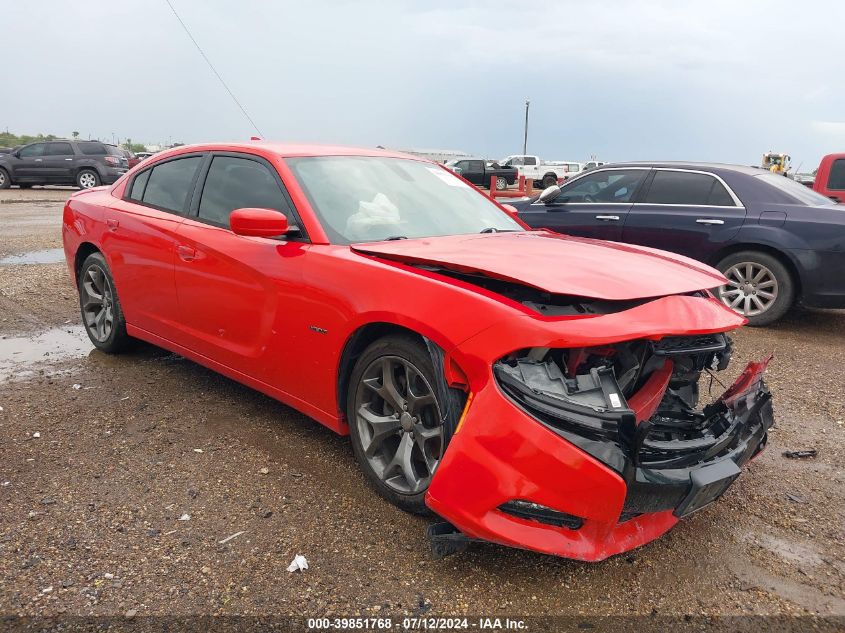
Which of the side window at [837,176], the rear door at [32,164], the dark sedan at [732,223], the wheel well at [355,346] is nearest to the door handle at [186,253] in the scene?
the wheel well at [355,346]

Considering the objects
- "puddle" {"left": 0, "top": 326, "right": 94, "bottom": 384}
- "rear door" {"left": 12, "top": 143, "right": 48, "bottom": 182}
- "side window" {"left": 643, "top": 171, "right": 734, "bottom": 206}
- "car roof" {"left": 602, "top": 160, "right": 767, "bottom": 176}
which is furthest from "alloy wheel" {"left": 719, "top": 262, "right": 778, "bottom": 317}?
"rear door" {"left": 12, "top": 143, "right": 48, "bottom": 182}

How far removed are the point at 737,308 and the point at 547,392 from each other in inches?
191

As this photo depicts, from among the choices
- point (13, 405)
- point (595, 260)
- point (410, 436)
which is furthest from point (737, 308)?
point (13, 405)

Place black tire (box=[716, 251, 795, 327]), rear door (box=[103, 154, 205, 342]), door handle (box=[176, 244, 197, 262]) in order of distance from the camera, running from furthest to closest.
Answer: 1. black tire (box=[716, 251, 795, 327])
2. rear door (box=[103, 154, 205, 342])
3. door handle (box=[176, 244, 197, 262])

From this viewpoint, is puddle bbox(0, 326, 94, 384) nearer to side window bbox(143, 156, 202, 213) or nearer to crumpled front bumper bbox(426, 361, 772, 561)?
side window bbox(143, 156, 202, 213)

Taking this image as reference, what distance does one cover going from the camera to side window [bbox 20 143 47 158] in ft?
66.5

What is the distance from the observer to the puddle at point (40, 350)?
4441 mm

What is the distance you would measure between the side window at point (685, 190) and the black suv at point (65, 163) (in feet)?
60.9

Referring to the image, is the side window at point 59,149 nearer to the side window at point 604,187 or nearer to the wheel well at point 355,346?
the side window at point 604,187

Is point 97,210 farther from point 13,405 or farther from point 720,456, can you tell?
point 720,456

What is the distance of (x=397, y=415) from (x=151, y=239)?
2258 mm

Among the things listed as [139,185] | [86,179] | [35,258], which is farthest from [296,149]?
[86,179]

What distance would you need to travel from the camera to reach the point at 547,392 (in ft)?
7.11

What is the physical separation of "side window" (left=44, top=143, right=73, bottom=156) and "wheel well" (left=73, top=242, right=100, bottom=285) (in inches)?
710
